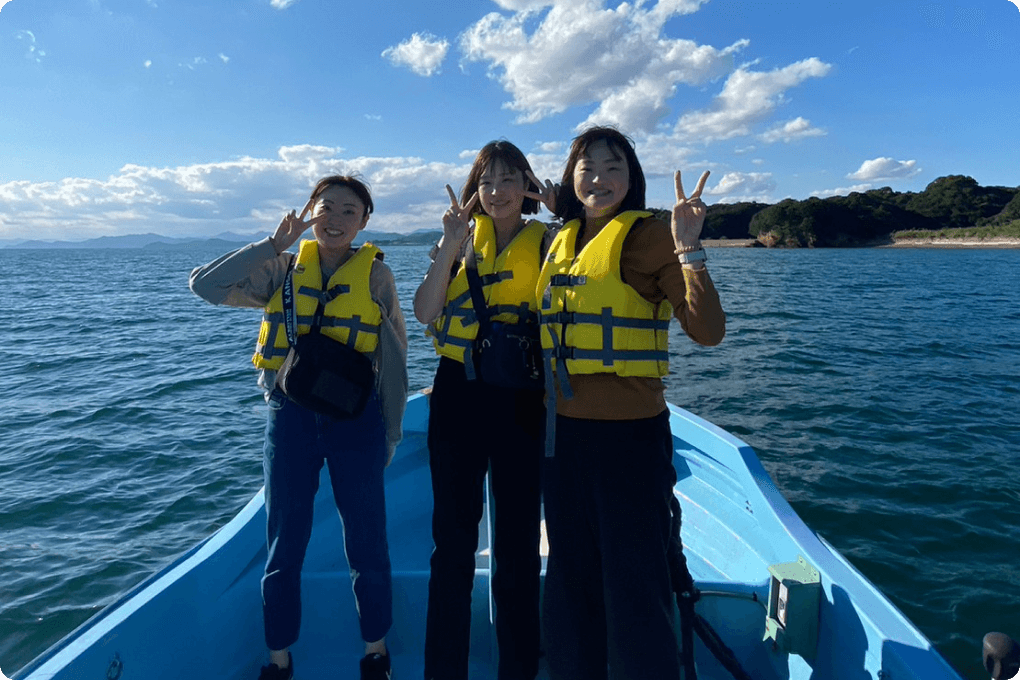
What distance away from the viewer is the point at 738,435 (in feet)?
28.1

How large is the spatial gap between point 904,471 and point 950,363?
24.2ft

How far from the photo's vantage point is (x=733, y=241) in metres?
89.7

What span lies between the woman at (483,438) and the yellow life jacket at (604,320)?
0.22m

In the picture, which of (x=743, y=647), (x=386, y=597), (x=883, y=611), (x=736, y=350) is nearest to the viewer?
(x=883, y=611)

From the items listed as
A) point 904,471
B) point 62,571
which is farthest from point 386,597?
point 904,471

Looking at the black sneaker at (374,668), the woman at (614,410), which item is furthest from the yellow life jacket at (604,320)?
the black sneaker at (374,668)

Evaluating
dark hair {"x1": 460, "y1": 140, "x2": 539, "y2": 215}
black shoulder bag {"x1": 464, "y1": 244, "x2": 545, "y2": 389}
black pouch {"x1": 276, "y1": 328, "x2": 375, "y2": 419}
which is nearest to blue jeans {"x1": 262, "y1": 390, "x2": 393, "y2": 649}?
black pouch {"x1": 276, "y1": 328, "x2": 375, "y2": 419}

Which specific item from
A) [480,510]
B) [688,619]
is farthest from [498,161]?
[688,619]

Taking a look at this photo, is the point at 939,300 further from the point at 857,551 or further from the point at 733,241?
the point at 733,241

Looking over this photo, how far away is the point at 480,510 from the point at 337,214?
1378 millimetres

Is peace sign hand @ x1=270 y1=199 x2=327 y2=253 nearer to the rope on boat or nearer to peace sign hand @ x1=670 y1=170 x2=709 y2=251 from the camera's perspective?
peace sign hand @ x1=670 y1=170 x2=709 y2=251

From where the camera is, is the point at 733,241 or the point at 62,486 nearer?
the point at 62,486

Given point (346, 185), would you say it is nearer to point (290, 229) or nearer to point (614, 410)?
point (290, 229)

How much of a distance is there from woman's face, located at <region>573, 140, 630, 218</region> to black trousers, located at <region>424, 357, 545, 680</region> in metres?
0.76
